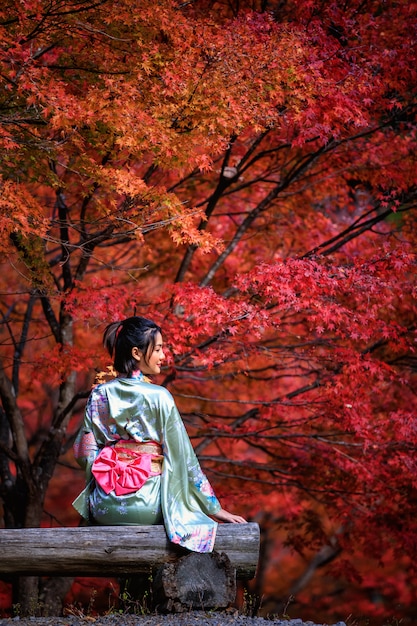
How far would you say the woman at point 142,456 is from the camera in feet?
14.6

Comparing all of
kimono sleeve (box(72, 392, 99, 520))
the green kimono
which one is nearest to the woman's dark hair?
the green kimono

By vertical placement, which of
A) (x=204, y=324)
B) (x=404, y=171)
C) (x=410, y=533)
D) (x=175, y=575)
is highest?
(x=404, y=171)

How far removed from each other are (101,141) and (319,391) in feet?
10.7

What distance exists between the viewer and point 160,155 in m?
5.90

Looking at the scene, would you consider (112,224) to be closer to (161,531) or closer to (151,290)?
(161,531)

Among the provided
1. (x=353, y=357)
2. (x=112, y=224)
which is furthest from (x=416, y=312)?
(x=112, y=224)

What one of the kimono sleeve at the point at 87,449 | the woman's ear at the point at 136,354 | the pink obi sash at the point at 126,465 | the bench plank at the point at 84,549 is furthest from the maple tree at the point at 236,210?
the bench plank at the point at 84,549

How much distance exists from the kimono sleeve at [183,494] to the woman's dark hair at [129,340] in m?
0.33

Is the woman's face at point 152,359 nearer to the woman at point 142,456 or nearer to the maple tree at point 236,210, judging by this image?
the woman at point 142,456

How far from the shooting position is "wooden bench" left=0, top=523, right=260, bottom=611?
441cm

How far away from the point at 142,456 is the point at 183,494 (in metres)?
0.34

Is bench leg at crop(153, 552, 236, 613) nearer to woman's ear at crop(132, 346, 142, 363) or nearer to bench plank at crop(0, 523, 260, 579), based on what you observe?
bench plank at crop(0, 523, 260, 579)

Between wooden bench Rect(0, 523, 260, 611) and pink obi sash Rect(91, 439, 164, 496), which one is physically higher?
pink obi sash Rect(91, 439, 164, 496)

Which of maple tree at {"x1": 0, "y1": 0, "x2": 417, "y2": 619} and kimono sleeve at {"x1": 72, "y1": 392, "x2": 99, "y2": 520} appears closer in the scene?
kimono sleeve at {"x1": 72, "y1": 392, "x2": 99, "y2": 520}
